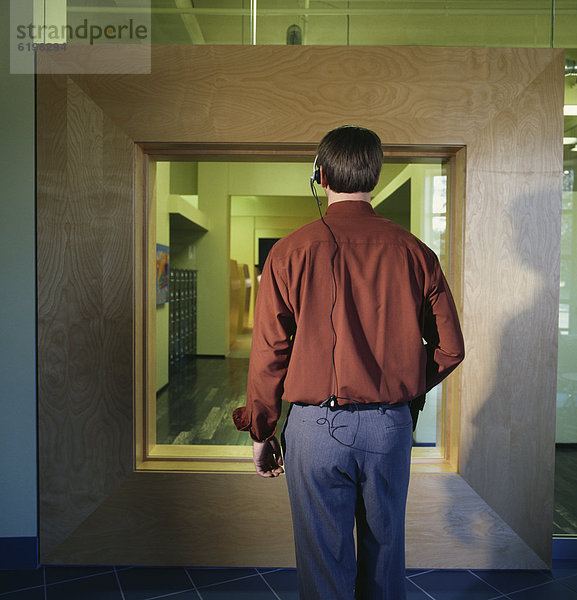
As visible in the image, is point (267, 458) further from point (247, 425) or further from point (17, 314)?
point (17, 314)

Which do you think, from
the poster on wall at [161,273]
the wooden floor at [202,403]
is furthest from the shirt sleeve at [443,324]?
the poster on wall at [161,273]

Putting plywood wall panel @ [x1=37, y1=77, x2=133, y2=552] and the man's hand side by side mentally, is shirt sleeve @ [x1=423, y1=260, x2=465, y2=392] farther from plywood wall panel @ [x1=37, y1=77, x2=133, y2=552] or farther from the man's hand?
plywood wall panel @ [x1=37, y1=77, x2=133, y2=552]

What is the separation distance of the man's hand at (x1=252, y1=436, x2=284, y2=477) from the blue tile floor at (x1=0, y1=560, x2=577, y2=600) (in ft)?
3.13

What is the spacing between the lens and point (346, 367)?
1.15 m

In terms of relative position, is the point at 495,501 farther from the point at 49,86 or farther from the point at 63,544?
the point at 49,86

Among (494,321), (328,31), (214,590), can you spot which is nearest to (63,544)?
(214,590)

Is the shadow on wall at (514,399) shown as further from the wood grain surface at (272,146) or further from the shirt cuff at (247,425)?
the shirt cuff at (247,425)

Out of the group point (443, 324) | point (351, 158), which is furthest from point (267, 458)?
point (351, 158)

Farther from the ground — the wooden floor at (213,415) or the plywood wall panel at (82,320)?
the plywood wall panel at (82,320)

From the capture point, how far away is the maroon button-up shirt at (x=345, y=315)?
1.17 meters

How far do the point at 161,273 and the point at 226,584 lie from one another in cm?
399

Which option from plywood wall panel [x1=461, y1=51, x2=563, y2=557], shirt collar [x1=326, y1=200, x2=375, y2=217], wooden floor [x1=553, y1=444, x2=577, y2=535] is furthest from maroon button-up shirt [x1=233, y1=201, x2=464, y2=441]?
wooden floor [x1=553, y1=444, x2=577, y2=535]

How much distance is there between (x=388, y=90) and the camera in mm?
2055

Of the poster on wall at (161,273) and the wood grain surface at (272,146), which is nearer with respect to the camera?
the wood grain surface at (272,146)
